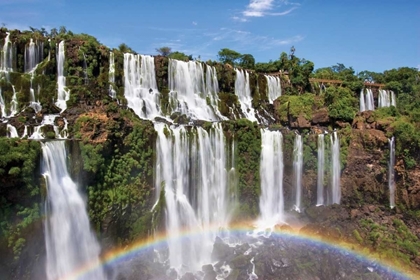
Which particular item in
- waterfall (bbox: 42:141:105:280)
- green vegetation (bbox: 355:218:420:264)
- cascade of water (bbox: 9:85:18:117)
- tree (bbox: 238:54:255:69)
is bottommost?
green vegetation (bbox: 355:218:420:264)

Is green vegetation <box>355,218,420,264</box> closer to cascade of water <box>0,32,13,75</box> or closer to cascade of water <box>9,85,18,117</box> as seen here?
cascade of water <box>9,85,18,117</box>

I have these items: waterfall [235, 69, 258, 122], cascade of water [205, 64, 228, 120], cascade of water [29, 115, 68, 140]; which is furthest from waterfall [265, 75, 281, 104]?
cascade of water [29, 115, 68, 140]

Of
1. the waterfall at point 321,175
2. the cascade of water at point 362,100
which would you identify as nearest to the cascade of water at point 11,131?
the waterfall at point 321,175

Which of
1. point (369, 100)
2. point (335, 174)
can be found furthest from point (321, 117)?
point (369, 100)

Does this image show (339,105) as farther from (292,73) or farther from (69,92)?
(69,92)

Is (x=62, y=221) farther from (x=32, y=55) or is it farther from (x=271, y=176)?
(x=271, y=176)

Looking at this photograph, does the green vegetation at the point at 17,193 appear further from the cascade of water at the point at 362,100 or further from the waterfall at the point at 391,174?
the cascade of water at the point at 362,100
